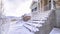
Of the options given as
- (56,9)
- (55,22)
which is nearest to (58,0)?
(56,9)

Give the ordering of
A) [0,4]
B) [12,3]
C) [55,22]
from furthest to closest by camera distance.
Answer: [55,22] → [12,3] → [0,4]

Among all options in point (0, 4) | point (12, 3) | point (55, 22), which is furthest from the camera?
point (55, 22)

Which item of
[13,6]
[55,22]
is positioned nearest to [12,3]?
[13,6]

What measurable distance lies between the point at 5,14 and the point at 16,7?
0.54ft

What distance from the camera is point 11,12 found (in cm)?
100

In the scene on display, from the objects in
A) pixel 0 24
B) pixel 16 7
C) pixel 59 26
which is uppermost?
pixel 16 7

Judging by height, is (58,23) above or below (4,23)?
below

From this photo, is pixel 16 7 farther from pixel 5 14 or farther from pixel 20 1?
pixel 5 14

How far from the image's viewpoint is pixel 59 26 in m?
7.88

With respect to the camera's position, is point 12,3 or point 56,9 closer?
point 12,3

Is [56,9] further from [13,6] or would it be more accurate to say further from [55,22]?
[13,6]

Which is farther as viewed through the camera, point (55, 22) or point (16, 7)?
point (55, 22)

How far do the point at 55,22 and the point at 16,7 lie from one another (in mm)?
7042

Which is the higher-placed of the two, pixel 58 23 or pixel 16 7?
pixel 16 7
